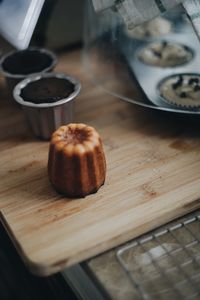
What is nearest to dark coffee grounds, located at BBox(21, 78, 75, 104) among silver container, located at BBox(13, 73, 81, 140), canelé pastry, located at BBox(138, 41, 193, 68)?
silver container, located at BBox(13, 73, 81, 140)

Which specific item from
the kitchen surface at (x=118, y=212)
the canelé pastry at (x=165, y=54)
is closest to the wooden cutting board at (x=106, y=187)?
the kitchen surface at (x=118, y=212)

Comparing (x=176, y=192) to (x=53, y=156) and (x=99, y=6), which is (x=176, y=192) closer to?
(x=53, y=156)

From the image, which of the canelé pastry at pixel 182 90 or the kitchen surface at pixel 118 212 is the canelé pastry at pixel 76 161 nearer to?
the kitchen surface at pixel 118 212

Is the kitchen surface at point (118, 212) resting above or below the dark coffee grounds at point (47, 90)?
below

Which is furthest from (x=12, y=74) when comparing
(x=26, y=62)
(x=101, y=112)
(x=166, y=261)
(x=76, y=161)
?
(x=166, y=261)

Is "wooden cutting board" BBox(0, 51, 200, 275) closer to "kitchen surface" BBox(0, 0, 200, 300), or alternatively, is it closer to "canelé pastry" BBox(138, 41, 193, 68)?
"kitchen surface" BBox(0, 0, 200, 300)

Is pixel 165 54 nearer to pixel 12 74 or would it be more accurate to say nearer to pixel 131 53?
pixel 131 53
